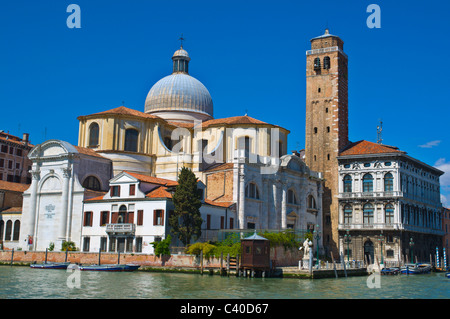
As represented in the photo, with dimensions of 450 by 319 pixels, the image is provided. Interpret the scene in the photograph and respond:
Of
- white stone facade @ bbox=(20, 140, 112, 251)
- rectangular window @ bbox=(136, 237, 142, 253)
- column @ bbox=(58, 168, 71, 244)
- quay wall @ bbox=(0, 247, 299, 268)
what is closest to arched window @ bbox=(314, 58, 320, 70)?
quay wall @ bbox=(0, 247, 299, 268)

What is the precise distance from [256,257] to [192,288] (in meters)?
8.39

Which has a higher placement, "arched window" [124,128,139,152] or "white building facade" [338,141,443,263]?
"arched window" [124,128,139,152]

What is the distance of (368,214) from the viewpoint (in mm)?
50656

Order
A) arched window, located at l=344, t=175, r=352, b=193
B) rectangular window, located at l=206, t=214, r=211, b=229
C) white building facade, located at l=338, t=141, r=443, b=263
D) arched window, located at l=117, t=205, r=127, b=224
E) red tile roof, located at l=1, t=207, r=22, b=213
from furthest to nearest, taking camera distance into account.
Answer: arched window, located at l=344, t=175, r=352, b=193 < white building facade, located at l=338, t=141, r=443, b=263 < red tile roof, located at l=1, t=207, r=22, b=213 < rectangular window, located at l=206, t=214, r=211, b=229 < arched window, located at l=117, t=205, r=127, b=224

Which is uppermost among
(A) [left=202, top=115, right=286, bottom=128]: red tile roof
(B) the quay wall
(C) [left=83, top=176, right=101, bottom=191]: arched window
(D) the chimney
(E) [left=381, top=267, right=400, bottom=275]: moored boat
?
(D) the chimney

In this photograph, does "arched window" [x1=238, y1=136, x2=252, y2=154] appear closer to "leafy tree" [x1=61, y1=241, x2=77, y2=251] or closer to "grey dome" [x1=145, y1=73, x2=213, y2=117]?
"grey dome" [x1=145, y1=73, x2=213, y2=117]

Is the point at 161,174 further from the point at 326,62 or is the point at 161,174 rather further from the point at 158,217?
the point at 326,62

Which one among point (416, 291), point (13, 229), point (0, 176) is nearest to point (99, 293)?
point (416, 291)

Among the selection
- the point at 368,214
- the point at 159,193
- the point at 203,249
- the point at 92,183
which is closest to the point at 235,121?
the point at 159,193

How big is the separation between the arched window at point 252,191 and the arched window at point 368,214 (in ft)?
38.1

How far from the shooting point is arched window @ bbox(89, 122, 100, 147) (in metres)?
47.8

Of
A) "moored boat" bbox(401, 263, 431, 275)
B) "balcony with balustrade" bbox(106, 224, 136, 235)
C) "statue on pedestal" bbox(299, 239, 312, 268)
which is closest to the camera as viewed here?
"statue on pedestal" bbox(299, 239, 312, 268)

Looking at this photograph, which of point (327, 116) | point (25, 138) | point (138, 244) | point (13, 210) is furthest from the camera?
point (25, 138)

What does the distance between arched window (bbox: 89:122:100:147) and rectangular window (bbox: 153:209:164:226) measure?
1329 cm
